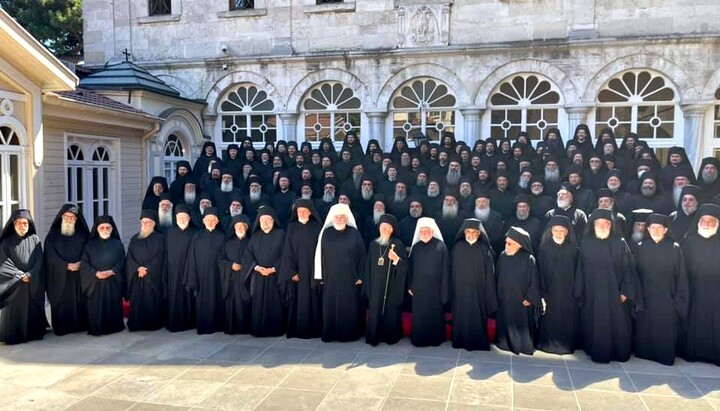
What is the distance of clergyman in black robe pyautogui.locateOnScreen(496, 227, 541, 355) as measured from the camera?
634 cm

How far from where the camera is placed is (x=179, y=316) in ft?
23.8

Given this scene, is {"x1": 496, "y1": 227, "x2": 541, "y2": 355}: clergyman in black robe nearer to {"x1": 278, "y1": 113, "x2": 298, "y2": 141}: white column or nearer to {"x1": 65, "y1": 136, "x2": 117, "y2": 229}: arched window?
{"x1": 65, "y1": 136, "x2": 117, "y2": 229}: arched window

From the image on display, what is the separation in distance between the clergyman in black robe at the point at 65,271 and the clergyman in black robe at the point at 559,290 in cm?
556

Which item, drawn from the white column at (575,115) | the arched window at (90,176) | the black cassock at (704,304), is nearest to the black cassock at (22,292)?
the arched window at (90,176)

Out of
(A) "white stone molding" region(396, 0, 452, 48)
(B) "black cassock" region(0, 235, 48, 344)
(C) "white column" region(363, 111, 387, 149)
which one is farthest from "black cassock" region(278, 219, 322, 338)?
(A) "white stone molding" region(396, 0, 452, 48)

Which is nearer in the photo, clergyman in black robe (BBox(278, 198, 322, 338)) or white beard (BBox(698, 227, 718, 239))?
white beard (BBox(698, 227, 718, 239))

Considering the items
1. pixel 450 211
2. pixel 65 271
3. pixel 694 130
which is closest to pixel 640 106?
pixel 694 130

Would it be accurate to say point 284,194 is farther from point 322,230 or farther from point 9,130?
point 9,130

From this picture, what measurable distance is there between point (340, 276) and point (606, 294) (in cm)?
295

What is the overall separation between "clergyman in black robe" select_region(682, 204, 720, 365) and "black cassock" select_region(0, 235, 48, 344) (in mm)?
7364

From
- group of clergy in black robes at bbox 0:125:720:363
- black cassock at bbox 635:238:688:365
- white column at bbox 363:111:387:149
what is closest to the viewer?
black cassock at bbox 635:238:688:365

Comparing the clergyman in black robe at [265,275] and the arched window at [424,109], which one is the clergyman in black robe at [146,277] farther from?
the arched window at [424,109]

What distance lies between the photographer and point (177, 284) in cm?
729

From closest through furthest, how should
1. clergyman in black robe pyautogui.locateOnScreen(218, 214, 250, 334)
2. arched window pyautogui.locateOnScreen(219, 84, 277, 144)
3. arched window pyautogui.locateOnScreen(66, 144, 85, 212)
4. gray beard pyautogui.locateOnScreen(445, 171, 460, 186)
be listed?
clergyman in black robe pyautogui.locateOnScreen(218, 214, 250, 334)
arched window pyautogui.locateOnScreen(66, 144, 85, 212)
gray beard pyautogui.locateOnScreen(445, 171, 460, 186)
arched window pyautogui.locateOnScreen(219, 84, 277, 144)
